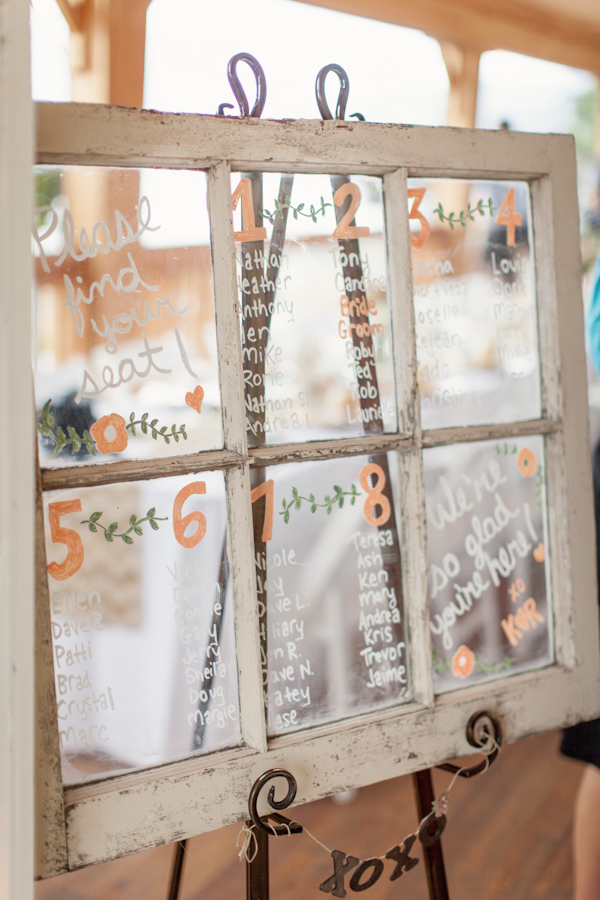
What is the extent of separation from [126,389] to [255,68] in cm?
52

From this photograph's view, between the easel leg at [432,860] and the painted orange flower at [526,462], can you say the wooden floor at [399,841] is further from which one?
the painted orange flower at [526,462]

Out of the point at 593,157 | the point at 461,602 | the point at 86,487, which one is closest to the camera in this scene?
the point at 86,487

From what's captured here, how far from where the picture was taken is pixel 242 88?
1.04m

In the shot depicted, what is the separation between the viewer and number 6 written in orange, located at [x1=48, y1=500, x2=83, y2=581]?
924 millimetres

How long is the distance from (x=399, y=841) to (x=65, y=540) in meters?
1.60

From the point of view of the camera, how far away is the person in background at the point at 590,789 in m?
1.45

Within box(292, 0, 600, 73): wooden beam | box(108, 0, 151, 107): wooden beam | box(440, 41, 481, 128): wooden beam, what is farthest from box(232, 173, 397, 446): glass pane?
box(440, 41, 481, 128): wooden beam

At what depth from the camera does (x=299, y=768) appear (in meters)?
1.02

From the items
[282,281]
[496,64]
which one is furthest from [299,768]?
[496,64]

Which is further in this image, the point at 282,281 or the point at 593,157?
the point at 593,157

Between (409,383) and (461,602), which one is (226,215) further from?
(461,602)

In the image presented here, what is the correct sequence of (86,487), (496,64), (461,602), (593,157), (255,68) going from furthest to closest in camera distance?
(593,157) < (496,64) < (461,602) < (255,68) < (86,487)

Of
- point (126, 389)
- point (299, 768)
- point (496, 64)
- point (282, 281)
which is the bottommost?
point (299, 768)

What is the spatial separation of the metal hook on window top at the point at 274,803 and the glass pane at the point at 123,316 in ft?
1.56
